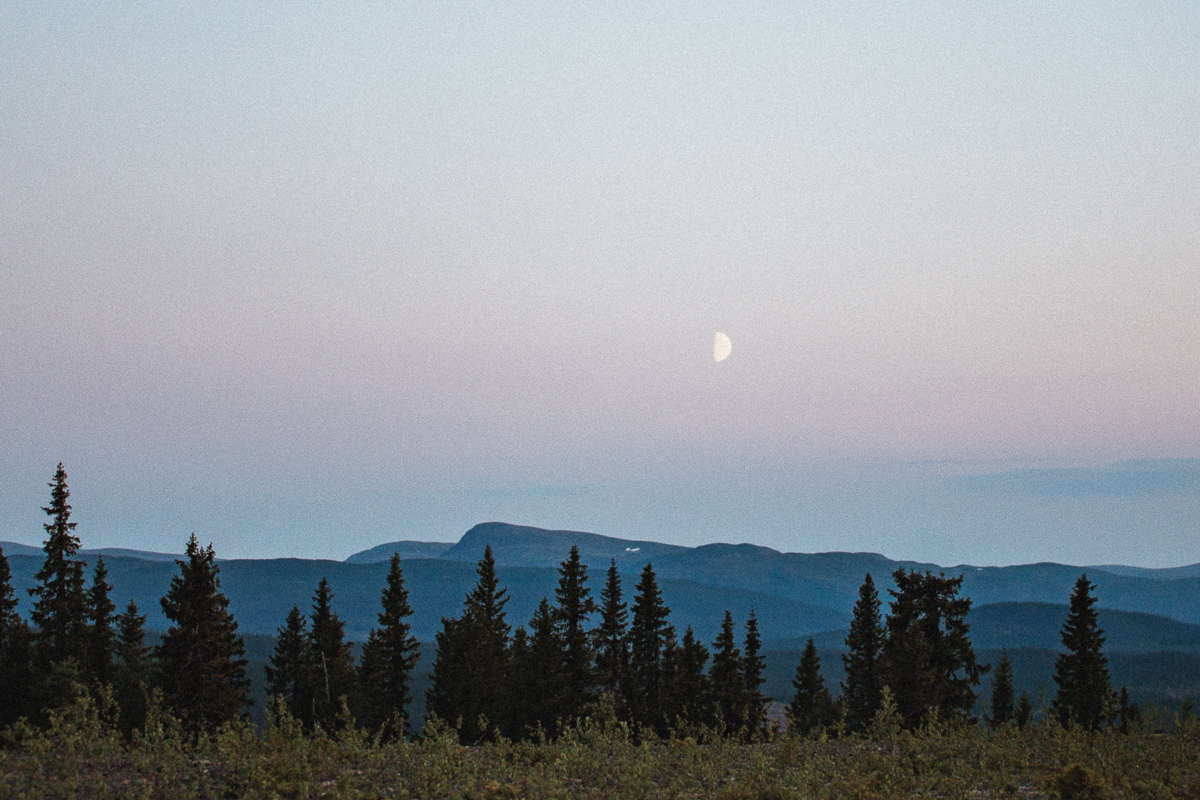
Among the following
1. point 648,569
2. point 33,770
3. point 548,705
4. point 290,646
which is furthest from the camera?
point 290,646

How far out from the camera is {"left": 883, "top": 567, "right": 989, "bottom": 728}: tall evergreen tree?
4222cm

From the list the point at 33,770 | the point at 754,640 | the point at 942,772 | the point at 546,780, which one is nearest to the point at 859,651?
the point at 754,640

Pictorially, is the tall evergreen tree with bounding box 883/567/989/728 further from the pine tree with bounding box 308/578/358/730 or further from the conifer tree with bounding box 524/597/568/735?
the pine tree with bounding box 308/578/358/730

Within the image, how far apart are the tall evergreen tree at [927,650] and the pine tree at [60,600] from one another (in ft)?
152

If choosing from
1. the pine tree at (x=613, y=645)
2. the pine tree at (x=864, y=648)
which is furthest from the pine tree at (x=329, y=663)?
the pine tree at (x=864, y=648)

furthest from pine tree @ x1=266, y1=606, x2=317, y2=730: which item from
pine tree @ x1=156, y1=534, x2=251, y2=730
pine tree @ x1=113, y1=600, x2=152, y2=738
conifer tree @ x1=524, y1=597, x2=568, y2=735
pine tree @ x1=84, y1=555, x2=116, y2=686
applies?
conifer tree @ x1=524, y1=597, x2=568, y2=735

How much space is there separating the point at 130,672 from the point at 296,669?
1308 centimetres

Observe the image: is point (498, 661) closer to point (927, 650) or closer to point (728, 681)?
point (728, 681)

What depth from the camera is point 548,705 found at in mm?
49938

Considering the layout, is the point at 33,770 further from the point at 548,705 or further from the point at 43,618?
the point at 43,618

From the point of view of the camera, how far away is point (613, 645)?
5803 cm

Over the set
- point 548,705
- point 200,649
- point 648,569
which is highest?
point 648,569

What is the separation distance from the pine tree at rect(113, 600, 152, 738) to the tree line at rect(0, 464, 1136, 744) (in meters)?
0.16

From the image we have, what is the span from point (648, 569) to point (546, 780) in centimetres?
4495
